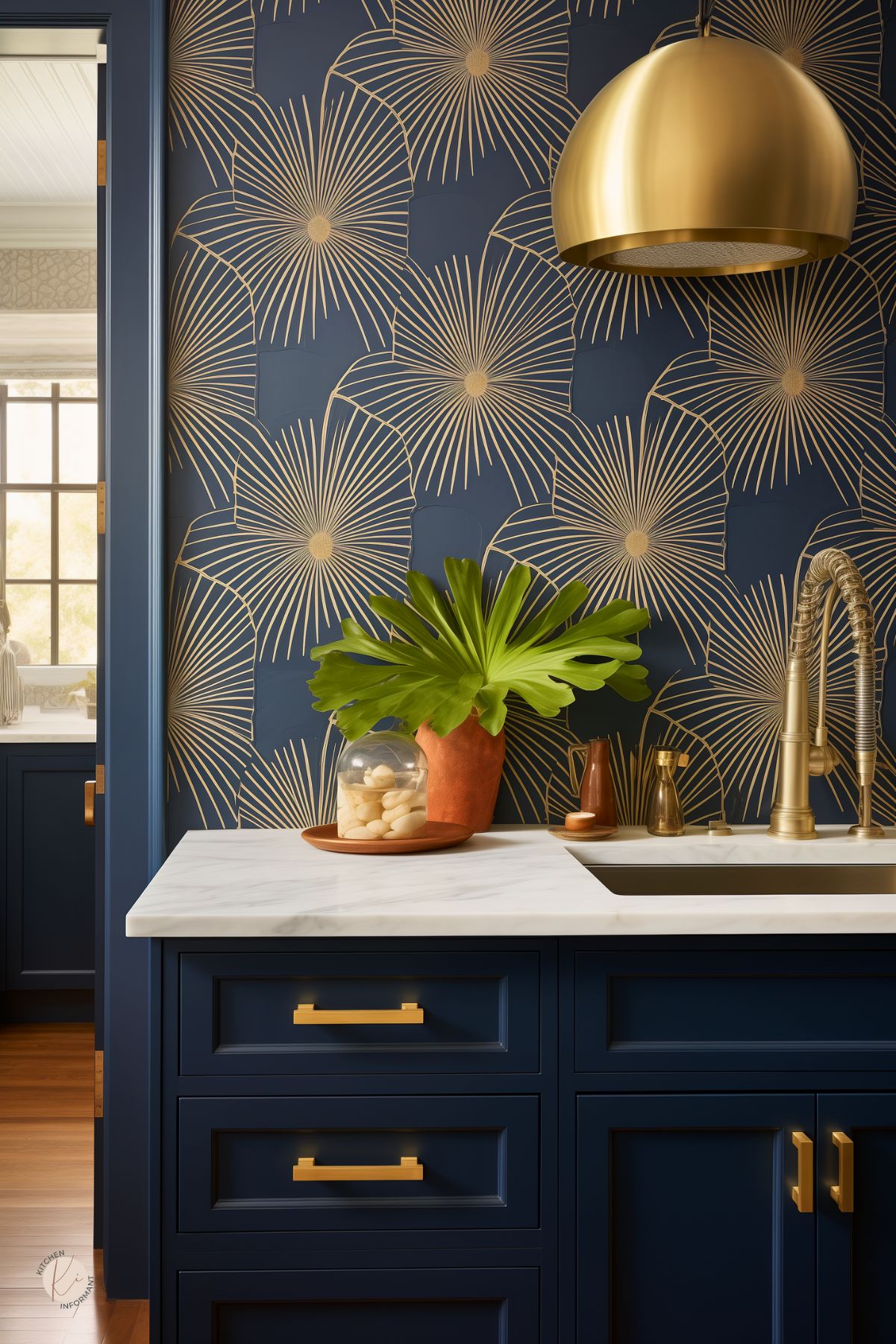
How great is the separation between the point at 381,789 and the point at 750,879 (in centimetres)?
64

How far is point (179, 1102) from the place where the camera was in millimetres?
1468

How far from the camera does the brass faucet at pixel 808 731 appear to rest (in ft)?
6.66

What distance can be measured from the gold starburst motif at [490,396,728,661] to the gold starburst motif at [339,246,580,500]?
9 cm

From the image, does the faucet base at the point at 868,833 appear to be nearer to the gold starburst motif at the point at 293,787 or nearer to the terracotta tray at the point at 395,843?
the terracotta tray at the point at 395,843

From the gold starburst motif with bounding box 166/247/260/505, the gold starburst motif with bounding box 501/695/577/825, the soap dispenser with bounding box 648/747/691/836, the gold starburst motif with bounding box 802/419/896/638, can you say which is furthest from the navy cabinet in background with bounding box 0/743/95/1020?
the gold starburst motif with bounding box 802/419/896/638

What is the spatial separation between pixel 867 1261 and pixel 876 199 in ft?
5.98

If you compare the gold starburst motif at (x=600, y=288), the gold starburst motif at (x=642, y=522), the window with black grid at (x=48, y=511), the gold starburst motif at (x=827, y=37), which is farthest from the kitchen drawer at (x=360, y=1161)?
the window with black grid at (x=48, y=511)

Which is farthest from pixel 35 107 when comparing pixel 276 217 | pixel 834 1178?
pixel 834 1178

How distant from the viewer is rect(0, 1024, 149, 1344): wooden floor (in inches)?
81.4

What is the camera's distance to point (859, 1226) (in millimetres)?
1517

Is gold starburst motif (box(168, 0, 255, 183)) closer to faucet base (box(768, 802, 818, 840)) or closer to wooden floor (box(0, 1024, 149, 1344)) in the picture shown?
faucet base (box(768, 802, 818, 840))

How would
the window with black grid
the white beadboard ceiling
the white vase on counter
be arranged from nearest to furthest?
1. the white beadboard ceiling
2. the white vase on counter
3. the window with black grid

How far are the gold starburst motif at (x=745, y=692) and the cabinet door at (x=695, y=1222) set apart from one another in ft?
2.57

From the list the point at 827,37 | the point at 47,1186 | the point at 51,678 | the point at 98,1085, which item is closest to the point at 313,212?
the point at 827,37
